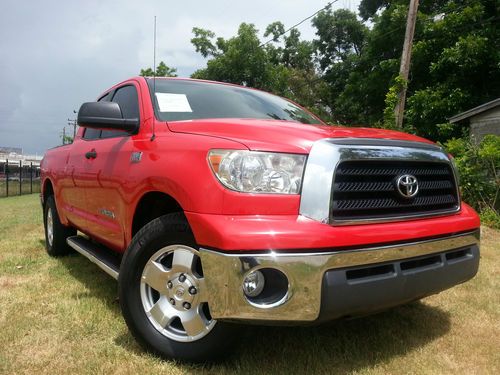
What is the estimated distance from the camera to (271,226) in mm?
2256

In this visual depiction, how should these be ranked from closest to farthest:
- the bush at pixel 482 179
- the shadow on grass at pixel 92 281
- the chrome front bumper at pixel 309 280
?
the chrome front bumper at pixel 309 280
the shadow on grass at pixel 92 281
the bush at pixel 482 179

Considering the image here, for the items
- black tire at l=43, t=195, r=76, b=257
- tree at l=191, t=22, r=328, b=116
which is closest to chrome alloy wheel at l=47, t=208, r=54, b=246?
black tire at l=43, t=195, r=76, b=257

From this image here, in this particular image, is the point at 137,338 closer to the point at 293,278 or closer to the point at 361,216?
the point at 293,278

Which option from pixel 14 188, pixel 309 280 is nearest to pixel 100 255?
pixel 309 280

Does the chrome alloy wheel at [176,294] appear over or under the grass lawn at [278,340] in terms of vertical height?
over

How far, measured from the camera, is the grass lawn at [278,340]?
2701mm

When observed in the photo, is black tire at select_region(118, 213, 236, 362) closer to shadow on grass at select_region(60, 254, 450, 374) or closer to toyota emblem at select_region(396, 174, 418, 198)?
shadow on grass at select_region(60, 254, 450, 374)

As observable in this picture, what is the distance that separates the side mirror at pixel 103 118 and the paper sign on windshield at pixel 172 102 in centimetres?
24

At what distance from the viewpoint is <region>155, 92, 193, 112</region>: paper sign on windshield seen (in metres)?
3.45

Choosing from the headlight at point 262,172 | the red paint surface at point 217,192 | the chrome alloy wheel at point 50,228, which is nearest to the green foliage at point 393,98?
the chrome alloy wheel at point 50,228

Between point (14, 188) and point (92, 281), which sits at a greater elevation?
point (92, 281)

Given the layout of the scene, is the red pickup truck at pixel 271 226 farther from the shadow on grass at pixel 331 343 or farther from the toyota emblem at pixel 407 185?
the shadow on grass at pixel 331 343

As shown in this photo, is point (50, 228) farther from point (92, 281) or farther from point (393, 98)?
point (393, 98)

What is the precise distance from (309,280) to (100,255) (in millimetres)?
2194
